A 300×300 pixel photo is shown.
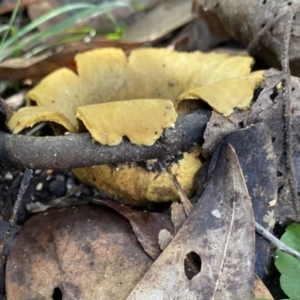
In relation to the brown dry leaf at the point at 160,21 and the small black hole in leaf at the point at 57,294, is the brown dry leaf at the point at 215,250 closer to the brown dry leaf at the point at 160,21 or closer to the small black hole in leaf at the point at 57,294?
the small black hole in leaf at the point at 57,294

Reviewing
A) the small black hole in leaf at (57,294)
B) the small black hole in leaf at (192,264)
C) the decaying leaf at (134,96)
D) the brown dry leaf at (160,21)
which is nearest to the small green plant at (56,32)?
the brown dry leaf at (160,21)

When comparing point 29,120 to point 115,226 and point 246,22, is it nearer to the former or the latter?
point 115,226

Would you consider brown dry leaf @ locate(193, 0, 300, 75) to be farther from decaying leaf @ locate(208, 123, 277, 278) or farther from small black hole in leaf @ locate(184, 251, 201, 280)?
small black hole in leaf @ locate(184, 251, 201, 280)

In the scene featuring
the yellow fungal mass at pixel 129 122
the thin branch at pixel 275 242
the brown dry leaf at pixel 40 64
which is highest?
the yellow fungal mass at pixel 129 122

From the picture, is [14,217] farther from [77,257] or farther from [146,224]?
[146,224]

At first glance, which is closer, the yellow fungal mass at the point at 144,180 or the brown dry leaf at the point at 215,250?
the brown dry leaf at the point at 215,250

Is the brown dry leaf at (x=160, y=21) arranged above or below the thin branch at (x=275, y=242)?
above

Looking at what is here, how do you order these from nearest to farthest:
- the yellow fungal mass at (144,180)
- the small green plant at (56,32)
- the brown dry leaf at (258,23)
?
the yellow fungal mass at (144,180) → the brown dry leaf at (258,23) → the small green plant at (56,32)

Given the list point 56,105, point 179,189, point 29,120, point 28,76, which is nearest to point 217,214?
point 179,189
